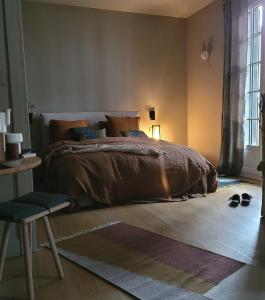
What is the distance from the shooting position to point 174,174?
3.53m

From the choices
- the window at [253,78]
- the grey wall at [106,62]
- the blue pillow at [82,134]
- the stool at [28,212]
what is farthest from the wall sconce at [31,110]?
the stool at [28,212]

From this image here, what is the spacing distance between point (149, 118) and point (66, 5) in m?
2.35

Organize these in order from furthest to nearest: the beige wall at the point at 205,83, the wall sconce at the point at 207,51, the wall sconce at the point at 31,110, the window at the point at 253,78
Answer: the wall sconce at the point at 207,51, the beige wall at the point at 205,83, the wall sconce at the point at 31,110, the window at the point at 253,78

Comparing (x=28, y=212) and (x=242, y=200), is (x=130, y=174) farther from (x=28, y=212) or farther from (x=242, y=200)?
(x=28, y=212)

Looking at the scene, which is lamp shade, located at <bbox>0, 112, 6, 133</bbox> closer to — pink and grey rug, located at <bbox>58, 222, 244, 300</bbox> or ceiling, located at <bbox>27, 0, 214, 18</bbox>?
pink and grey rug, located at <bbox>58, 222, 244, 300</bbox>

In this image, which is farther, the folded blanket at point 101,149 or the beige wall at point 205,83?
the beige wall at point 205,83

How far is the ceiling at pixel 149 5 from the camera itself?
5.00 meters

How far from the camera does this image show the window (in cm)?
429

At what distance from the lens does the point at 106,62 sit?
5426 mm

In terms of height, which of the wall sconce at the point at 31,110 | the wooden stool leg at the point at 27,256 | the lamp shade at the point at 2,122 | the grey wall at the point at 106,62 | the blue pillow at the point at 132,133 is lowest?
the wooden stool leg at the point at 27,256

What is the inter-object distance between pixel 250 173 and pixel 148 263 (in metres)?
2.91

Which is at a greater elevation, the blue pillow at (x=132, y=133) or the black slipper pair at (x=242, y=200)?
the blue pillow at (x=132, y=133)

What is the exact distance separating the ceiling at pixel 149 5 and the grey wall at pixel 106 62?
131 millimetres

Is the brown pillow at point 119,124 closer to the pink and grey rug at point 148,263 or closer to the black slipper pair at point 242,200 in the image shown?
the black slipper pair at point 242,200
